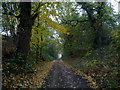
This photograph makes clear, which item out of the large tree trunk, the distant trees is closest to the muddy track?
the large tree trunk

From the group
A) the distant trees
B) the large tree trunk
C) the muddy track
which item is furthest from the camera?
the distant trees

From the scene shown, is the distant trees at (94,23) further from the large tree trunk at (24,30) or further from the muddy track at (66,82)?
the muddy track at (66,82)

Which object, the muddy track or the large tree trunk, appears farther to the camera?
the large tree trunk

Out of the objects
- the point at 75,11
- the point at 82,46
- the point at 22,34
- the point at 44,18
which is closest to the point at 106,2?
the point at 75,11

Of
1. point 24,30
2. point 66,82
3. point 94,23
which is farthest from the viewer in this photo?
point 94,23

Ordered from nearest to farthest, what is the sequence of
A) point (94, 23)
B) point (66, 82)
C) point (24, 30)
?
point (66, 82)
point (24, 30)
point (94, 23)

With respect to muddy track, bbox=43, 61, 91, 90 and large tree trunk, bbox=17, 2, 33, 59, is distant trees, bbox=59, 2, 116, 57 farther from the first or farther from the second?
muddy track, bbox=43, 61, 91, 90

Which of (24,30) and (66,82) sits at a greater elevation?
(24,30)

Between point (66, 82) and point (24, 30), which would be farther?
point (24, 30)

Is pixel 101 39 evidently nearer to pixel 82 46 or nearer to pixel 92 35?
pixel 92 35

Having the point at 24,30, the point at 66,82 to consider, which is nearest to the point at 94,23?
the point at 24,30

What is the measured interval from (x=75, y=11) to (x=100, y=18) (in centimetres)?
384

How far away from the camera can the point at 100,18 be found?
→ 1728cm

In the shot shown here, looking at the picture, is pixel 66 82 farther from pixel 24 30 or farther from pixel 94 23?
pixel 94 23
